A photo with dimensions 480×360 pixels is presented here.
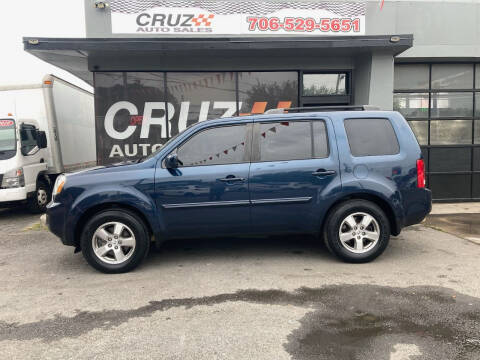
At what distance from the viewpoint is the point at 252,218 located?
15.3ft

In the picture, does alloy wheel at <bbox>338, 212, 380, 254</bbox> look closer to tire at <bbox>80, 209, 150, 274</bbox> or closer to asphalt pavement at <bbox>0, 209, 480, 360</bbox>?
asphalt pavement at <bbox>0, 209, 480, 360</bbox>

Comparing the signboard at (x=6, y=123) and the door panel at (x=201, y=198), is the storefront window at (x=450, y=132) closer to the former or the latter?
the door panel at (x=201, y=198)

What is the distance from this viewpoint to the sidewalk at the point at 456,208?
27.7 ft

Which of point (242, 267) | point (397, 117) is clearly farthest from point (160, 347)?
point (397, 117)

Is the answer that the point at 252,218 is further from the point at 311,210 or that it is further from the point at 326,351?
the point at 326,351

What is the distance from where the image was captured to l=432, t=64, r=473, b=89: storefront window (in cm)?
952

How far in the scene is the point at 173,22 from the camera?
858 centimetres

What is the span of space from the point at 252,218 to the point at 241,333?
5.79 ft

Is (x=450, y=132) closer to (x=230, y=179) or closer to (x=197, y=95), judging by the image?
(x=197, y=95)

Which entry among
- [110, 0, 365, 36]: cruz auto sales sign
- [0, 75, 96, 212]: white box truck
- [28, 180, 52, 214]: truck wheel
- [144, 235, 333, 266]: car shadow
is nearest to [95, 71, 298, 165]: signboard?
[110, 0, 365, 36]: cruz auto sales sign

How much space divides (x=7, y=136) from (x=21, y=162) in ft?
2.17

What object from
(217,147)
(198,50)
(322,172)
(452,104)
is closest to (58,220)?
(217,147)

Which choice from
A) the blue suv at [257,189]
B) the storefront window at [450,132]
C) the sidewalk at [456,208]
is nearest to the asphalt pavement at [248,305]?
the blue suv at [257,189]

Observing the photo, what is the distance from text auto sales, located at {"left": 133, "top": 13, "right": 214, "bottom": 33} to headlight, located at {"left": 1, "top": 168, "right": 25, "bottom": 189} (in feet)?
13.8
